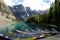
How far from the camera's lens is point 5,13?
2.20 m

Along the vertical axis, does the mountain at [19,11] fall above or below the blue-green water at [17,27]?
above

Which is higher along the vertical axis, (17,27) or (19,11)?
(19,11)

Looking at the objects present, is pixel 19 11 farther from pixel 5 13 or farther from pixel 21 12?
pixel 5 13

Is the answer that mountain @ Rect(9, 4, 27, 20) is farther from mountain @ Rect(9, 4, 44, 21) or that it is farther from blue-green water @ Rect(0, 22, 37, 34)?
blue-green water @ Rect(0, 22, 37, 34)

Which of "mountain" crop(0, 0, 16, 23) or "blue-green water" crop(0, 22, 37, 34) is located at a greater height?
"mountain" crop(0, 0, 16, 23)

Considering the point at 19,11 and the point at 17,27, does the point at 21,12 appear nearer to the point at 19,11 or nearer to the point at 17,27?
the point at 19,11

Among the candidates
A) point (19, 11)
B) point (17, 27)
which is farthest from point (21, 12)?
point (17, 27)

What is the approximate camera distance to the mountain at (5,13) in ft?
7.16

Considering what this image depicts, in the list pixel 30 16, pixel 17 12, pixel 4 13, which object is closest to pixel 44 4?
pixel 30 16

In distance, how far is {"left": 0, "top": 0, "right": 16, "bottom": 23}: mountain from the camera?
218cm

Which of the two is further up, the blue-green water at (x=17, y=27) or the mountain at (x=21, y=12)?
the mountain at (x=21, y=12)

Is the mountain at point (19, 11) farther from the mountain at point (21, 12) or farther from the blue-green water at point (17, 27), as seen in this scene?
the blue-green water at point (17, 27)

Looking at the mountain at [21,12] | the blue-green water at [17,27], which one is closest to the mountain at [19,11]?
the mountain at [21,12]

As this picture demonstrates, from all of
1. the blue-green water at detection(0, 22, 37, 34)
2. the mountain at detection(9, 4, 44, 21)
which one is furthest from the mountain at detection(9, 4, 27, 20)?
the blue-green water at detection(0, 22, 37, 34)
